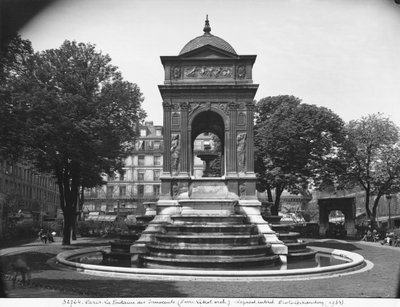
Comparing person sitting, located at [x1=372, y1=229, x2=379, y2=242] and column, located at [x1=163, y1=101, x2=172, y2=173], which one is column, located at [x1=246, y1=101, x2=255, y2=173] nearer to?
column, located at [x1=163, y1=101, x2=172, y2=173]

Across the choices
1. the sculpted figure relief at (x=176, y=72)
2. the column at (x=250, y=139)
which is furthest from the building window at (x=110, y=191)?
the column at (x=250, y=139)

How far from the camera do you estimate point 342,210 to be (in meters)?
50.5

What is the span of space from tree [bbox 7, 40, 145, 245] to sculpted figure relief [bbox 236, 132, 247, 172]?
34.7 feet

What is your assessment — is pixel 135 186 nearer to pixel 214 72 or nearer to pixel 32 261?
pixel 214 72

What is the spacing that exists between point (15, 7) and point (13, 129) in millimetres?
5344

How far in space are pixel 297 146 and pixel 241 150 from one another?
1870 centimetres

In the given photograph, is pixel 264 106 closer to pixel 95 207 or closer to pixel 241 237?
pixel 241 237

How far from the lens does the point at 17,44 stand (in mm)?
18172

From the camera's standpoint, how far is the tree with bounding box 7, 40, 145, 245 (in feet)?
95.8

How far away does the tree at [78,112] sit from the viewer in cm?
2919

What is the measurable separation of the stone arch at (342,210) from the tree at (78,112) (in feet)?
83.5

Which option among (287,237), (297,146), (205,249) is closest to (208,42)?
(287,237)

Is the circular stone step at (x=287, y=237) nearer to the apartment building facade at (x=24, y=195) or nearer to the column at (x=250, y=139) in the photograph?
the column at (x=250, y=139)

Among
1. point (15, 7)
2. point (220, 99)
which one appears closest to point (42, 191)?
point (220, 99)
